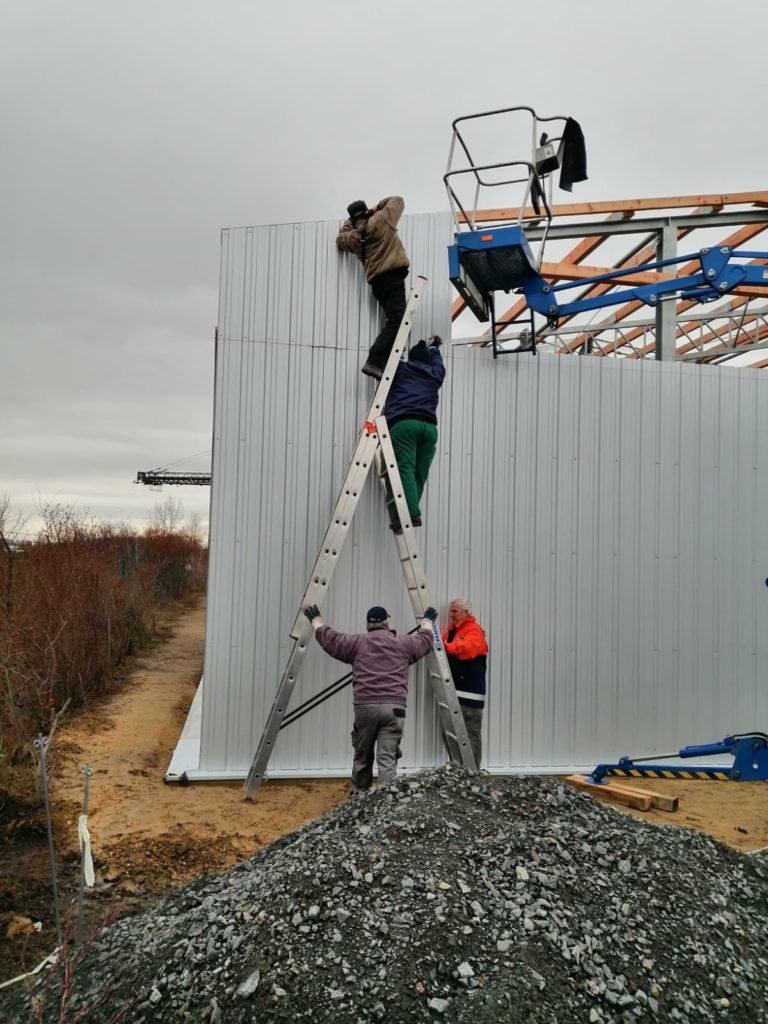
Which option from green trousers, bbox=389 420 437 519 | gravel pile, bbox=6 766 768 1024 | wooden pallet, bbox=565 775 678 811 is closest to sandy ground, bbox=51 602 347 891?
gravel pile, bbox=6 766 768 1024

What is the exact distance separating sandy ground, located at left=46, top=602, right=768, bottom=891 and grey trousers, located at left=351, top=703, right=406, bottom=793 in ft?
2.43

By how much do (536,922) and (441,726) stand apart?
326 cm

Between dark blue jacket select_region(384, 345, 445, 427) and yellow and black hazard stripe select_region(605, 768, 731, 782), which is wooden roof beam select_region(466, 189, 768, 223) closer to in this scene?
dark blue jacket select_region(384, 345, 445, 427)

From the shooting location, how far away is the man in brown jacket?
630 centimetres

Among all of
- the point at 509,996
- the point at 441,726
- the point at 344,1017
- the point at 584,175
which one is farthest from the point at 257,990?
the point at 584,175

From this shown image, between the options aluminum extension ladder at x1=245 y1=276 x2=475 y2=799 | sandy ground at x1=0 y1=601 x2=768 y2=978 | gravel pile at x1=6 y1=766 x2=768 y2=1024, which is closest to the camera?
gravel pile at x1=6 y1=766 x2=768 y2=1024

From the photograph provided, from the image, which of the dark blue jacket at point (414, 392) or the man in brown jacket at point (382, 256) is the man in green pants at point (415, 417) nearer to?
the dark blue jacket at point (414, 392)

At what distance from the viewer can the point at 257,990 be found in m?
3.01

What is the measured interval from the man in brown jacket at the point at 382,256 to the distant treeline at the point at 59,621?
15.2ft

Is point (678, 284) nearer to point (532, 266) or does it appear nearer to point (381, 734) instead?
point (532, 266)

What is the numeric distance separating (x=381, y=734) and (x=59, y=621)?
6.21 m

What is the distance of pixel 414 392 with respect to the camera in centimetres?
632

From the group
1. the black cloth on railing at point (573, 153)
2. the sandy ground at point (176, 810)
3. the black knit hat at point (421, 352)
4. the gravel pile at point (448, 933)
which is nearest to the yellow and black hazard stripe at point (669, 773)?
the sandy ground at point (176, 810)

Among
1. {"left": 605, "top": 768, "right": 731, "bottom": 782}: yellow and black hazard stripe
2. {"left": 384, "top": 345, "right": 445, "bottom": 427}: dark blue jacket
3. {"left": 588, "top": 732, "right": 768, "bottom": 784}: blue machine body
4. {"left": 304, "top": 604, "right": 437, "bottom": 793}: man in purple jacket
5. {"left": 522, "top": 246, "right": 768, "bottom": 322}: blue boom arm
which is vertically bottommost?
{"left": 605, "top": 768, "right": 731, "bottom": 782}: yellow and black hazard stripe
